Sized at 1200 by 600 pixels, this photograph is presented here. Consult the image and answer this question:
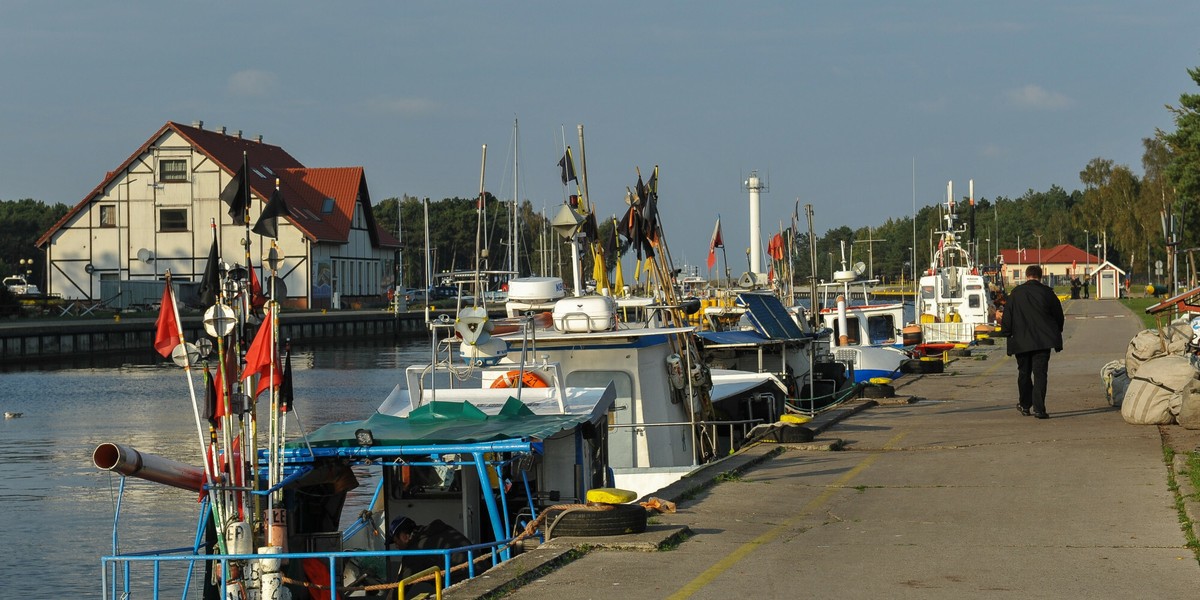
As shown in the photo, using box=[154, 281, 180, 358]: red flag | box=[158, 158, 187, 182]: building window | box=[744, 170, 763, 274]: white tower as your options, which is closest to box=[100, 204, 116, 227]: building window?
box=[158, 158, 187, 182]: building window

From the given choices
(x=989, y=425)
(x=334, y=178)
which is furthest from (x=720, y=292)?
(x=334, y=178)

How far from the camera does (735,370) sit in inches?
1013

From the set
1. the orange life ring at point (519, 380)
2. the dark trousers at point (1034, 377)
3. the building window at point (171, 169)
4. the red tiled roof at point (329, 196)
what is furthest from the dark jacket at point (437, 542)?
the building window at point (171, 169)

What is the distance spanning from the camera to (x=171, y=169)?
8106cm

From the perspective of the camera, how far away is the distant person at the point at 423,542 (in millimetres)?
11914

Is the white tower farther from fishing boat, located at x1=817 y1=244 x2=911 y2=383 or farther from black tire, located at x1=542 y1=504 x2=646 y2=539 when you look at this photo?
black tire, located at x1=542 y1=504 x2=646 y2=539

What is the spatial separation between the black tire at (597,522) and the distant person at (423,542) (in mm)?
1320

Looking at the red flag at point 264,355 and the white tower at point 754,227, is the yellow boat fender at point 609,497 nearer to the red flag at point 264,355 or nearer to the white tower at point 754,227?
the red flag at point 264,355

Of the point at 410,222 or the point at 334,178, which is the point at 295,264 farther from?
the point at 410,222

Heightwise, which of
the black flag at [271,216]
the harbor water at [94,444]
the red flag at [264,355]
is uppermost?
the black flag at [271,216]

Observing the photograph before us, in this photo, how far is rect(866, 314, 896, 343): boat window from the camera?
43719 mm

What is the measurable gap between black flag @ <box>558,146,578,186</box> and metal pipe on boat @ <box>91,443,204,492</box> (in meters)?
10.2

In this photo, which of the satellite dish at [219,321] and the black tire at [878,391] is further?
the black tire at [878,391]

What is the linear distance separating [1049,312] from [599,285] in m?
7.29
